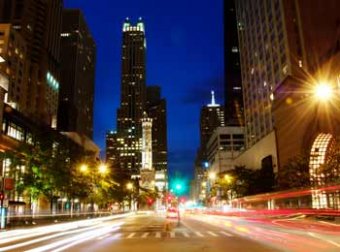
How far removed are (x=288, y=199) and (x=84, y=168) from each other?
1135 inches

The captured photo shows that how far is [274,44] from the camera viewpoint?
119500 millimetres

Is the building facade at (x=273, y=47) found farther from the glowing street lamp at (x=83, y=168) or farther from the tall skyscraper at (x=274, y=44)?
the glowing street lamp at (x=83, y=168)

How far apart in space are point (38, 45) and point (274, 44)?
9172 cm

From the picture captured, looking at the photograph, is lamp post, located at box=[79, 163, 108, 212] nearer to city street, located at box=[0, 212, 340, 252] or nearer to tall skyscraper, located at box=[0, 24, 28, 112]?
city street, located at box=[0, 212, 340, 252]

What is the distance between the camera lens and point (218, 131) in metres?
192

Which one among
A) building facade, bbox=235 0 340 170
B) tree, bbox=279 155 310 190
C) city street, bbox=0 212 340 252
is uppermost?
building facade, bbox=235 0 340 170

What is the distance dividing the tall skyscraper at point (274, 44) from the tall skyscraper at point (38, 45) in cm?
6852

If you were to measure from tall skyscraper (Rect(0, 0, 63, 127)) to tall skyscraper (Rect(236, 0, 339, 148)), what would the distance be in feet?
225

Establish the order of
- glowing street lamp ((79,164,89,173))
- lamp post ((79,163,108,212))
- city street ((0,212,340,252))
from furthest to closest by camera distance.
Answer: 1. lamp post ((79,163,108,212))
2. glowing street lamp ((79,164,89,173))
3. city street ((0,212,340,252))

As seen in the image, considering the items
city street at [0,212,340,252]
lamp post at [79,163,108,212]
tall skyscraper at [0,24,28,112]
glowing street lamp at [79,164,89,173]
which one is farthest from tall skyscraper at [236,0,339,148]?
tall skyscraper at [0,24,28,112]

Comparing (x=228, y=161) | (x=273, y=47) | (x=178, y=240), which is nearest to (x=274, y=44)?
(x=273, y=47)

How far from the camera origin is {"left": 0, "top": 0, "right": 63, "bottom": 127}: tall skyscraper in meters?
155

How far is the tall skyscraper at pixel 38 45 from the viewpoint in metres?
155

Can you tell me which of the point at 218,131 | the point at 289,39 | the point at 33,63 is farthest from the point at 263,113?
the point at 33,63
